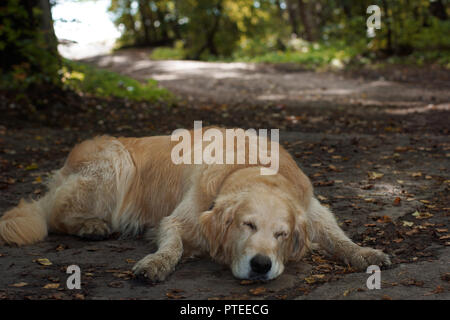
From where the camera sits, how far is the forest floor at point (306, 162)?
3818 millimetres

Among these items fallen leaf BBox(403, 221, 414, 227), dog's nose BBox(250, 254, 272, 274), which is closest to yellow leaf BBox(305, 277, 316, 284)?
dog's nose BBox(250, 254, 272, 274)

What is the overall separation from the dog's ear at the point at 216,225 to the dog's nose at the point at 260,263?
400 mm

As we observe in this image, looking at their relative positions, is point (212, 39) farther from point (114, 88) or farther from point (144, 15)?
point (144, 15)

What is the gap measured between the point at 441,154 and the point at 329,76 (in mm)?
10252

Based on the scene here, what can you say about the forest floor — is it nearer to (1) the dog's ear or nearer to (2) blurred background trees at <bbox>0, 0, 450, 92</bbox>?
(1) the dog's ear

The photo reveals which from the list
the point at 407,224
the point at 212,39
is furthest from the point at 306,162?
the point at 212,39

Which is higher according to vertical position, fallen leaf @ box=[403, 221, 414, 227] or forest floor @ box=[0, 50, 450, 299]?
forest floor @ box=[0, 50, 450, 299]

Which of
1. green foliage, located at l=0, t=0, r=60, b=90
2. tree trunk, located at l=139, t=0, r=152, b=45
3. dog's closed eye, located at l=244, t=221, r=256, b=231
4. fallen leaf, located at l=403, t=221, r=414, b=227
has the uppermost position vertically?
tree trunk, located at l=139, t=0, r=152, b=45

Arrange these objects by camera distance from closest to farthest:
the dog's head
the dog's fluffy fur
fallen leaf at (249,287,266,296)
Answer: fallen leaf at (249,287,266,296)
the dog's head
the dog's fluffy fur

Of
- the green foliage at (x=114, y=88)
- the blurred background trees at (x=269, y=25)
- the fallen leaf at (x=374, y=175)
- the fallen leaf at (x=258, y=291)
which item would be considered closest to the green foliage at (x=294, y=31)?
the blurred background trees at (x=269, y=25)

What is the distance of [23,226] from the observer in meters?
4.95

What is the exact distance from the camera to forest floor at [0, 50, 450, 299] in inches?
150

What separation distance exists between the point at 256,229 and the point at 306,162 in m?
4.30

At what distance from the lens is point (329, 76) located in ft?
58.9
